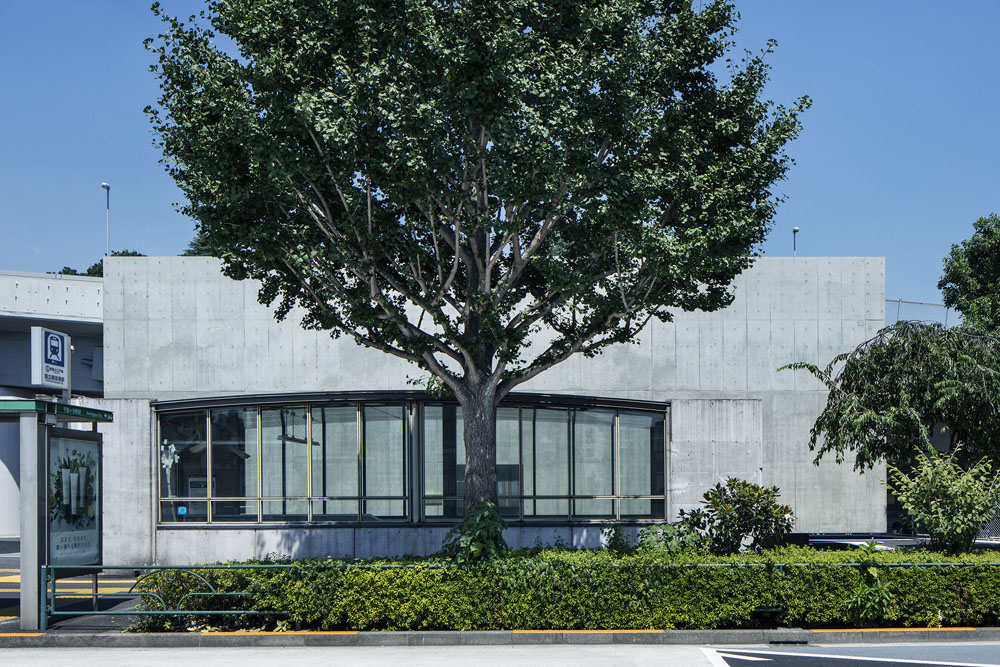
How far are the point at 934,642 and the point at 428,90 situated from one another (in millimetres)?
11142

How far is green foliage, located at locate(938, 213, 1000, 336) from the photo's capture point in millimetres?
35750

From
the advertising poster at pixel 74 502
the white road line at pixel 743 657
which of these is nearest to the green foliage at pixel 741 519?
the white road line at pixel 743 657

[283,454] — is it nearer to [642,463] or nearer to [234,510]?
[234,510]

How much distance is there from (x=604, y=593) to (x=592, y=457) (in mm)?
8858

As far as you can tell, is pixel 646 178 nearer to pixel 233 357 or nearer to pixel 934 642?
pixel 934 642

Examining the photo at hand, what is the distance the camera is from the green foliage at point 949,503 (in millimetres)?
15352

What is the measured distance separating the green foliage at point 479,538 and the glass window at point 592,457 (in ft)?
25.9

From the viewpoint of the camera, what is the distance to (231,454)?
22.7m

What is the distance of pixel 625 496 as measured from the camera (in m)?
22.5

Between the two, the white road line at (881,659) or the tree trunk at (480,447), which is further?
the tree trunk at (480,447)

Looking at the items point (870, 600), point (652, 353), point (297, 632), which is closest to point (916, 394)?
point (870, 600)

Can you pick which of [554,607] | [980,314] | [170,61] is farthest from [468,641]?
[980,314]

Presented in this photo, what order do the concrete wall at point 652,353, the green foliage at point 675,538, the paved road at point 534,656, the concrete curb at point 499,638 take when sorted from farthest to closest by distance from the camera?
1. the concrete wall at point 652,353
2. the green foliage at point 675,538
3. the concrete curb at point 499,638
4. the paved road at point 534,656

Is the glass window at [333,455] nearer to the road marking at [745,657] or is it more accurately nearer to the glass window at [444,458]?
the glass window at [444,458]
